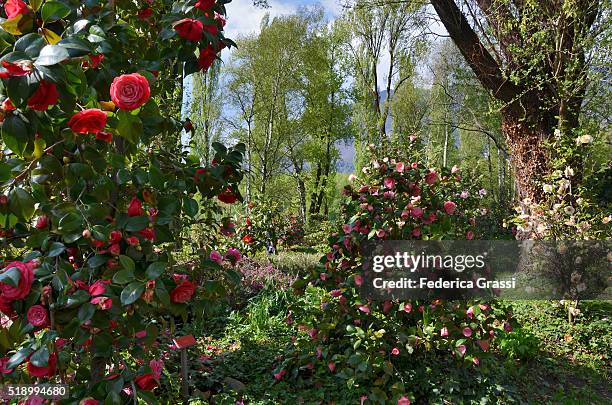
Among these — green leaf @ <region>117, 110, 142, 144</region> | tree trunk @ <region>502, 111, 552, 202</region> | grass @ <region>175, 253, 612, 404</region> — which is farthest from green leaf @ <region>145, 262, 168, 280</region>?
tree trunk @ <region>502, 111, 552, 202</region>

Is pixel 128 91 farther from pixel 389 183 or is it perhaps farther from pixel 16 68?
pixel 389 183

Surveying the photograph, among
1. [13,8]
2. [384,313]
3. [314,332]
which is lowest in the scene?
[314,332]

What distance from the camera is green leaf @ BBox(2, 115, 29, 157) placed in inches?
40.1

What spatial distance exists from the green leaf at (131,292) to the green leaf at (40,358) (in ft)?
0.67

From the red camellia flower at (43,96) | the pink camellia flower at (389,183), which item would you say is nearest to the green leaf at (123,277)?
the red camellia flower at (43,96)

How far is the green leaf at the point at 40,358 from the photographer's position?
3.43 ft

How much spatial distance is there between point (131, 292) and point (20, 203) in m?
0.35

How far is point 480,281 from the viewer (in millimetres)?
2996

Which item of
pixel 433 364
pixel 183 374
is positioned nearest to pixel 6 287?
pixel 183 374

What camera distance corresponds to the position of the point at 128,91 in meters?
1.09

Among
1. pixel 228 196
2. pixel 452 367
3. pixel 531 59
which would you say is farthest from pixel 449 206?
pixel 531 59

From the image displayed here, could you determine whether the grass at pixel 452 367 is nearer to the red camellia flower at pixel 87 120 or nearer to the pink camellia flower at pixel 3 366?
the pink camellia flower at pixel 3 366

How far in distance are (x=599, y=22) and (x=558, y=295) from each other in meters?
3.02

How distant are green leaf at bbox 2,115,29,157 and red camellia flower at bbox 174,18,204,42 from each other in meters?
0.63
